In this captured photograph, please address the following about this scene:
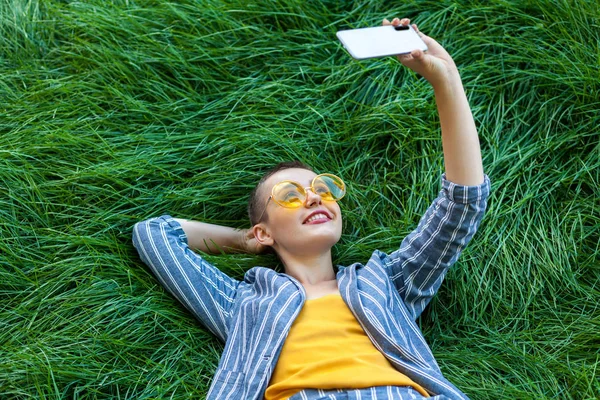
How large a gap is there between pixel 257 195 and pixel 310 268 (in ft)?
1.33

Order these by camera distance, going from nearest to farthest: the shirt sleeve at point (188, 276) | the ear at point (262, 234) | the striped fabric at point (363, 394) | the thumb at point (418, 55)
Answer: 1. the striped fabric at point (363, 394)
2. the thumb at point (418, 55)
3. the shirt sleeve at point (188, 276)
4. the ear at point (262, 234)

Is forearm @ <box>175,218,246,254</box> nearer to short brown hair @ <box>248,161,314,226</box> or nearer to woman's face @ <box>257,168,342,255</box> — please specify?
short brown hair @ <box>248,161,314,226</box>

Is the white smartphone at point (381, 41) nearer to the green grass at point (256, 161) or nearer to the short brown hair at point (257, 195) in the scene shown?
the short brown hair at point (257, 195)

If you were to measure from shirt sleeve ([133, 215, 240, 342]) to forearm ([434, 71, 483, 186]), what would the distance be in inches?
39.4

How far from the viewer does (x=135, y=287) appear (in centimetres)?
325

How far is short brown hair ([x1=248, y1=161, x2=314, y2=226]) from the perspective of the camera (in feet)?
10.9

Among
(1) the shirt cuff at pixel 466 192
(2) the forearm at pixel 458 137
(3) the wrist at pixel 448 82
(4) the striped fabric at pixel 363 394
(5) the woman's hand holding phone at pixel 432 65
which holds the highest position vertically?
(5) the woman's hand holding phone at pixel 432 65

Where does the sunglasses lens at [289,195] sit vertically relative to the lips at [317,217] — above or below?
above

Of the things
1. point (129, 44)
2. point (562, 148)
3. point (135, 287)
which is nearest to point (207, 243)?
point (135, 287)

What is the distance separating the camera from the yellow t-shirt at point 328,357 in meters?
2.73

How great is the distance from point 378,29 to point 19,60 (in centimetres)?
195

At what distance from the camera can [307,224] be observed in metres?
3.10

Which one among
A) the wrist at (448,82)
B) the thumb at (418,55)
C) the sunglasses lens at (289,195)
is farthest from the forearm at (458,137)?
the sunglasses lens at (289,195)

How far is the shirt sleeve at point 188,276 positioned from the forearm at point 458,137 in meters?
1.00
